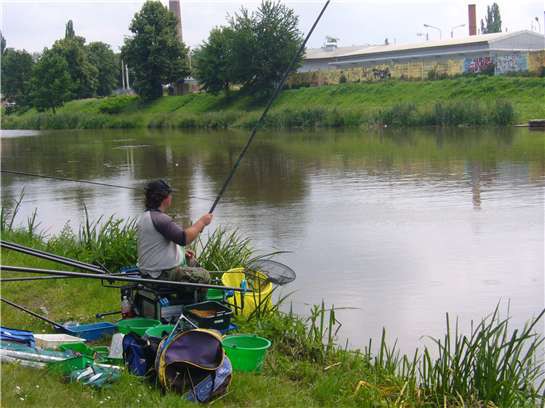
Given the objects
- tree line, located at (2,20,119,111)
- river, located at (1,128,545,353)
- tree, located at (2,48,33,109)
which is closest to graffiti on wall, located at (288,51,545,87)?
river, located at (1,128,545,353)

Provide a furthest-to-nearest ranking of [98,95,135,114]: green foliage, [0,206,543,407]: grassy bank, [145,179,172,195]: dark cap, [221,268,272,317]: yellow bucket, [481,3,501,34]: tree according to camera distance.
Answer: [481,3,501,34]: tree, [98,95,135,114]: green foliage, [221,268,272,317]: yellow bucket, [145,179,172,195]: dark cap, [0,206,543,407]: grassy bank

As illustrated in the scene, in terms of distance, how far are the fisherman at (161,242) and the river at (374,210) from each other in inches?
73.1

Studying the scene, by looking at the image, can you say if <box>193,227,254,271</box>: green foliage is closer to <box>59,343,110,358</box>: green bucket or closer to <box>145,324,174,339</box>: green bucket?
<box>145,324,174,339</box>: green bucket

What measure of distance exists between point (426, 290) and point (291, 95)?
46.4m

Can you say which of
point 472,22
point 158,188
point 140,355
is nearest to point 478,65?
point 472,22

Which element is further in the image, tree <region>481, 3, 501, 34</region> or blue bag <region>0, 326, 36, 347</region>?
tree <region>481, 3, 501, 34</region>

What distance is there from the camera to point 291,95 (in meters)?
54.5

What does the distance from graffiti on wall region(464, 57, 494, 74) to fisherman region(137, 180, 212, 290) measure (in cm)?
4370

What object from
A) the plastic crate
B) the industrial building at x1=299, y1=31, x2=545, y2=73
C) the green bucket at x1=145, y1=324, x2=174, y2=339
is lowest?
the plastic crate

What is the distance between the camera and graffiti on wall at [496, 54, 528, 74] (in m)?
45.2

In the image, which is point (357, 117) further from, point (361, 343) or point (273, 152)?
point (361, 343)

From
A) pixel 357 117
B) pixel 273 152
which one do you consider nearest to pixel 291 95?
pixel 357 117

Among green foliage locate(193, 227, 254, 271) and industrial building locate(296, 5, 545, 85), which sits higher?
industrial building locate(296, 5, 545, 85)

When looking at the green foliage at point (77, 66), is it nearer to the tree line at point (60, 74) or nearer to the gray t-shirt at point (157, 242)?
the tree line at point (60, 74)
